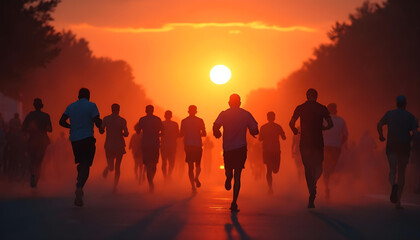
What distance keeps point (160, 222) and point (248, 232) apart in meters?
1.49

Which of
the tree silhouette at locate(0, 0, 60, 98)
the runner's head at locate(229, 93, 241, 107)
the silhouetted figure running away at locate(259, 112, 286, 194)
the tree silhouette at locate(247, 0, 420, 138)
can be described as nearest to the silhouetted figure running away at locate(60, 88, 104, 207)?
the runner's head at locate(229, 93, 241, 107)

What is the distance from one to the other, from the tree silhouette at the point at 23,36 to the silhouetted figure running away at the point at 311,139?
874 inches

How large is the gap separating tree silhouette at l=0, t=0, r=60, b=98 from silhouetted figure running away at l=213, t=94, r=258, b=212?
21768 millimetres

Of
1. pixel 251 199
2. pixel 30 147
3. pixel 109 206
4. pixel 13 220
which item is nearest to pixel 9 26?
pixel 30 147

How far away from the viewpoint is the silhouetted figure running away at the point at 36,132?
18.2 m

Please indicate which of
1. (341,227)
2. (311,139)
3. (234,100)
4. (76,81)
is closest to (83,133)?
(234,100)

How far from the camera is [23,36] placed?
116 feet

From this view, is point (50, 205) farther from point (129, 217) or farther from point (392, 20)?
point (392, 20)

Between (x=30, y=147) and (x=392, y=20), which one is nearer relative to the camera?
(x=30, y=147)

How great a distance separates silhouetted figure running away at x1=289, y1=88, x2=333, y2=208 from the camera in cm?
1411

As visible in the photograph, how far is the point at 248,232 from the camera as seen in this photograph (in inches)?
397

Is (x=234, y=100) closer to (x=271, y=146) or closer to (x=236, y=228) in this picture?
(x=236, y=228)

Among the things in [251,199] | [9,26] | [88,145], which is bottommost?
[251,199]

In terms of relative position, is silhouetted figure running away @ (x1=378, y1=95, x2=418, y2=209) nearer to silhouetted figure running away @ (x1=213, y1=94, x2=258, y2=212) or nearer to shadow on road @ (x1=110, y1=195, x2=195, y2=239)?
silhouetted figure running away @ (x1=213, y1=94, x2=258, y2=212)
